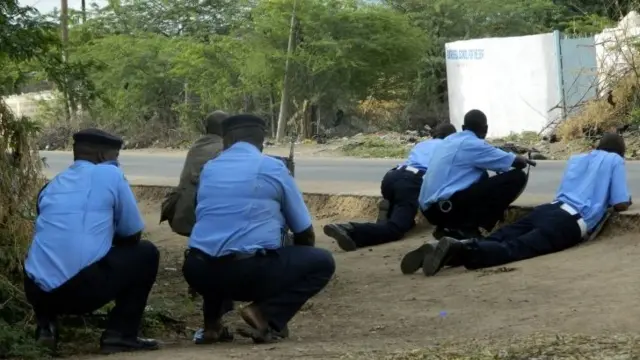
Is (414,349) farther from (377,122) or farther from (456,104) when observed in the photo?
(377,122)

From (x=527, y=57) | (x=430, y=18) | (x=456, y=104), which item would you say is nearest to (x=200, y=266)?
(x=527, y=57)

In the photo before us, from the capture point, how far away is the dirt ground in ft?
18.9

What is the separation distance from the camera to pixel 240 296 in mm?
6121

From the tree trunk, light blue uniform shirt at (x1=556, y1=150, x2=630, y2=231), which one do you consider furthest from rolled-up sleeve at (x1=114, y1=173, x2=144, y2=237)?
the tree trunk

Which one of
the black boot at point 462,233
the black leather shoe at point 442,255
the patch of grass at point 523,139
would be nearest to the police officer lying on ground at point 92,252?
the black leather shoe at point 442,255

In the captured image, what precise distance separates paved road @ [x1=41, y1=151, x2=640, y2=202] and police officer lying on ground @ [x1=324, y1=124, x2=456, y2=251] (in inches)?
62.6

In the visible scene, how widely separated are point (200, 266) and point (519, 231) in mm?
3735

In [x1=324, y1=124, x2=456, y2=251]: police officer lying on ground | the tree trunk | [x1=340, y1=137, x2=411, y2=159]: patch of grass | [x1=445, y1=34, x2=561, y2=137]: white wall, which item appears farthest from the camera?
the tree trunk

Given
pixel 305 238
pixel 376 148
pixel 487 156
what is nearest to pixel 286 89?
pixel 376 148

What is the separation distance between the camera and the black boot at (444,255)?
331 inches

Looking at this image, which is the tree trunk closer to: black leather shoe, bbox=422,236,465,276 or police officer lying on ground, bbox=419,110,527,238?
police officer lying on ground, bbox=419,110,527,238

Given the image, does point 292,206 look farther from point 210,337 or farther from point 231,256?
point 210,337

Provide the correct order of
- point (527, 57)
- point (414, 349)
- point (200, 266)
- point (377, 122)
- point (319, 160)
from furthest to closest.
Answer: point (377, 122) → point (527, 57) → point (319, 160) → point (200, 266) → point (414, 349)

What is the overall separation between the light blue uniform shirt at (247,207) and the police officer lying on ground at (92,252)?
0.39 metres
